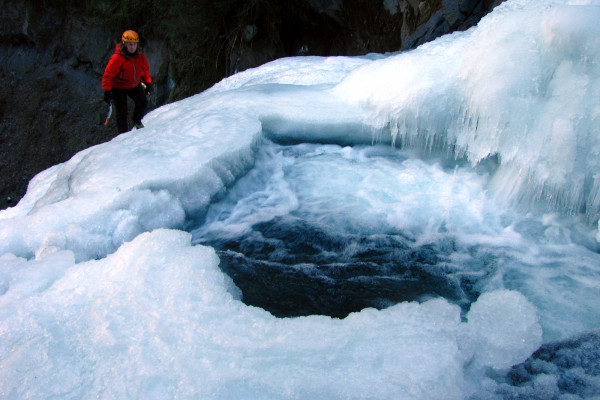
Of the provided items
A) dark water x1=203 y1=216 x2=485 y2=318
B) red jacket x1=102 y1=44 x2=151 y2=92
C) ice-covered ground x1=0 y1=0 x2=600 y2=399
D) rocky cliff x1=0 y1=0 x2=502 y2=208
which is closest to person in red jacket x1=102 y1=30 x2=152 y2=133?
red jacket x1=102 y1=44 x2=151 y2=92

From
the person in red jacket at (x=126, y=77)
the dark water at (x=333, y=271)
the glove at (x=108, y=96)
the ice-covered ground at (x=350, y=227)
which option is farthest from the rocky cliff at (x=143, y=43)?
the dark water at (x=333, y=271)

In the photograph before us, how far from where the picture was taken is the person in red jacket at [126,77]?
Answer: 15.0 ft

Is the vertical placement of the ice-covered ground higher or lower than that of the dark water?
higher

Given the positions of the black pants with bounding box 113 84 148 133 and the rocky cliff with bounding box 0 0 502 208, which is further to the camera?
the rocky cliff with bounding box 0 0 502 208

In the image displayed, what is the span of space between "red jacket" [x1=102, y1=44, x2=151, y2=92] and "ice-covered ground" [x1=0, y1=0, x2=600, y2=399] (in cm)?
150

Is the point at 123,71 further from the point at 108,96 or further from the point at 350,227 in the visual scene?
the point at 350,227

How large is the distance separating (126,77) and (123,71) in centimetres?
8

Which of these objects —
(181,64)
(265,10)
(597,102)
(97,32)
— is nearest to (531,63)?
(597,102)

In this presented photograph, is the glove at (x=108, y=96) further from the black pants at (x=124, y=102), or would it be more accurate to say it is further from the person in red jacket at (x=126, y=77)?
the black pants at (x=124, y=102)

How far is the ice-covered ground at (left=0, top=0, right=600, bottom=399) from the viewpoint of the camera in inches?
50.6

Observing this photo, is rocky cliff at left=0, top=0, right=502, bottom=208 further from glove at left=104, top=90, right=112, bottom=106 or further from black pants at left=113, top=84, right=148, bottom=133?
glove at left=104, top=90, right=112, bottom=106

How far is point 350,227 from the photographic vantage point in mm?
2262

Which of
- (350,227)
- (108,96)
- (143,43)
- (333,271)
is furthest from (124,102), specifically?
(143,43)

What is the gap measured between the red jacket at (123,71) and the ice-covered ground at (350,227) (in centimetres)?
150
